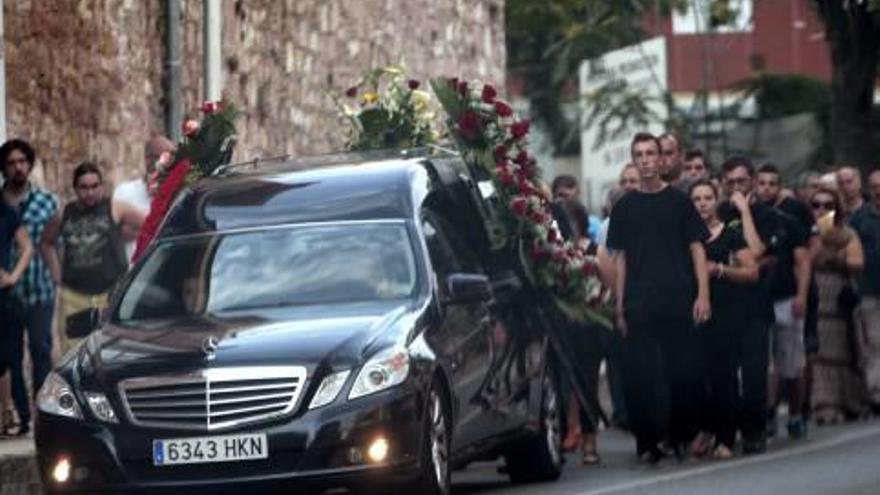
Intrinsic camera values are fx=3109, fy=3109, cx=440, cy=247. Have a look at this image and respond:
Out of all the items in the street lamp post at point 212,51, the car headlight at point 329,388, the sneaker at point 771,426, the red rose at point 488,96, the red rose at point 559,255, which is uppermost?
the street lamp post at point 212,51

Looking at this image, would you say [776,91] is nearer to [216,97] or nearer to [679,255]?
[216,97]

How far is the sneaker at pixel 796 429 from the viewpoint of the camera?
2050cm

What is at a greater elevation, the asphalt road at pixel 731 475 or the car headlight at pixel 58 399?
the car headlight at pixel 58 399

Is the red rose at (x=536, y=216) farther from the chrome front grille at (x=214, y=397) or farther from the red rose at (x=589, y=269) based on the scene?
the chrome front grille at (x=214, y=397)

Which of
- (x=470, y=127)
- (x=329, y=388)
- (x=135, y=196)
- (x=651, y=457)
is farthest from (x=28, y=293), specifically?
(x=329, y=388)

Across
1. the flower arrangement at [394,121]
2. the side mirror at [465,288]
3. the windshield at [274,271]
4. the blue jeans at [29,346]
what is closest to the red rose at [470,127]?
the flower arrangement at [394,121]

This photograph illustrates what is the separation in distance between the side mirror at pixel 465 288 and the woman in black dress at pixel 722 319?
4.05 m

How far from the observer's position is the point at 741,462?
18109 mm

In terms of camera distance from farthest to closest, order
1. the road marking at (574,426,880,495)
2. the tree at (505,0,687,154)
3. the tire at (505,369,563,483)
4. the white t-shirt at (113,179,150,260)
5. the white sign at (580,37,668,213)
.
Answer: the tree at (505,0,687,154) < the white sign at (580,37,668,213) < the white t-shirt at (113,179,150,260) < the tire at (505,369,563,483) < the road marking at (574,426,880,495)

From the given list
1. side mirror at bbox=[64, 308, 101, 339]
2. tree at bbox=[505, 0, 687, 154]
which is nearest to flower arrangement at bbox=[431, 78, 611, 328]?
side mirror at bbox=[64, 308, 101, 339]

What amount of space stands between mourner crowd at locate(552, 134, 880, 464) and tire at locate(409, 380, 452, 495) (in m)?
3.50

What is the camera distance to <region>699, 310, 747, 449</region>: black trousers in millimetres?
18812

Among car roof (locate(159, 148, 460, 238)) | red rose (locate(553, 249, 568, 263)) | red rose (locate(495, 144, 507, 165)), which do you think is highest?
red rose (locate(495, 144, 507, 165))

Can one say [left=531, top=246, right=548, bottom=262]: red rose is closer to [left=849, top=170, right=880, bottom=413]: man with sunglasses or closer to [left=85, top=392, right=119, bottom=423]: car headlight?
[left=85, top=392, right=119, bottom=423]: car headlight
